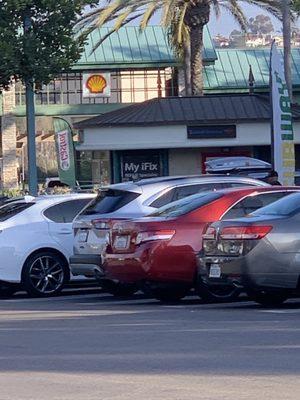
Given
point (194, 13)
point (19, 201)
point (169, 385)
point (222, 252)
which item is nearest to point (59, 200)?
point (19, 201)

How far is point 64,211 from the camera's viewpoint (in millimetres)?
18484

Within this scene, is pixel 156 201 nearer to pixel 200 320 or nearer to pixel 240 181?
pixel 240 181

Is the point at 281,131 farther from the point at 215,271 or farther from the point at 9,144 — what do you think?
the point at 9,144

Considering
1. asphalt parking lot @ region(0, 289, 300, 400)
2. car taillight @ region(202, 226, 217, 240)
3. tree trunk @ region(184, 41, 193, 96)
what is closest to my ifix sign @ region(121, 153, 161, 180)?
tree trunk @ region(184, 41, 193, 96)

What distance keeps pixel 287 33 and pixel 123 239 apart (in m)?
22.9

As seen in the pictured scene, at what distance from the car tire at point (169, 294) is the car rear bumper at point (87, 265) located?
87cm

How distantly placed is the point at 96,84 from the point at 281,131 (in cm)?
2311

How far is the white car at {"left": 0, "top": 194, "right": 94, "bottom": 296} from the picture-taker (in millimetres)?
17875

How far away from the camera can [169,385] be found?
357 inches

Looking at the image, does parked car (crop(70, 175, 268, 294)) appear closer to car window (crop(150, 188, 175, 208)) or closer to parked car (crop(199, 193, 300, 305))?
car window (crop(150, 188, 175, 208))

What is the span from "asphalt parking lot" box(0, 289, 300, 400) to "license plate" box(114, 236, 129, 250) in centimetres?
87

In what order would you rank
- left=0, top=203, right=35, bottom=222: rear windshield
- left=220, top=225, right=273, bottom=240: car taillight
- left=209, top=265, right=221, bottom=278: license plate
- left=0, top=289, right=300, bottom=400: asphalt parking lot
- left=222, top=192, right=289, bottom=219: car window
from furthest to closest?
left=0, top=203, right=35, bottom=222: rear windshield < left=222, top=192, right=289, bottom=219: car window < left=209, top=265, right=221, bottom=278: license plate < left=220, top=225, right=273, bottom=240: car taillight < left=0, top=289, right=300, bottom=400: asphalt parking lot

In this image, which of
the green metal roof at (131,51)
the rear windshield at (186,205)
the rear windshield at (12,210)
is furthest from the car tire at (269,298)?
the green metal roof at (131,51)

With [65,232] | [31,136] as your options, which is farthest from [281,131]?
[65,232]
